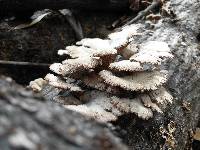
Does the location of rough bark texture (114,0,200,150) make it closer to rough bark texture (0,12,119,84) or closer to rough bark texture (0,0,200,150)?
rough bark texture (0,0,200,150)

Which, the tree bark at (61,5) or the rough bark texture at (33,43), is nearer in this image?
the tree bark at (61,5)

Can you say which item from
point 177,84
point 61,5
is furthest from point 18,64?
point 177,84

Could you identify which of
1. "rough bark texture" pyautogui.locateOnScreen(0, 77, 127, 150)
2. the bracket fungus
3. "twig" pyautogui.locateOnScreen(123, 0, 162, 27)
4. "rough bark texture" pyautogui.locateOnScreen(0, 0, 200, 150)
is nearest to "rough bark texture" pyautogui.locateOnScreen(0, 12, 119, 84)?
"rough bark texture" pyautogui.locateOnScreen(0, 0, 200, 150)

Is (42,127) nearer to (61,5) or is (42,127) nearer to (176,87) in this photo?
(176,87)

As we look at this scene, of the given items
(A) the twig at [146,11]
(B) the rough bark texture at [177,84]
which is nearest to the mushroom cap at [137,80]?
(B) the rough bark texture at [177,84]

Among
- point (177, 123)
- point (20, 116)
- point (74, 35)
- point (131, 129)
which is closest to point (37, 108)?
point (20, 116)

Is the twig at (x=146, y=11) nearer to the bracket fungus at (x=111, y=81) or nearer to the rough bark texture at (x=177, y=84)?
the rough bark texture at (x=177, y=84)
